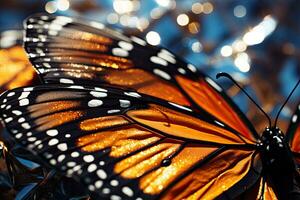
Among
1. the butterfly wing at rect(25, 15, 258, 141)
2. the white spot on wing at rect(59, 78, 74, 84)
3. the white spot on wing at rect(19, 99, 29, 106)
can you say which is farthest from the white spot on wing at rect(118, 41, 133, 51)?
the white spot on wing at rect(19, 99, 29, 106)

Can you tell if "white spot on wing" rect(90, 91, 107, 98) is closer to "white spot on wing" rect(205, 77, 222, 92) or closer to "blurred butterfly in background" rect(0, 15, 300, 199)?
"blurred butterfly in background" rect(0, 15, 300, 199)

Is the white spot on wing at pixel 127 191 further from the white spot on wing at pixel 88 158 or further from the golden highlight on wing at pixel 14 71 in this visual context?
the golden highlight on wing at pixel 14 71

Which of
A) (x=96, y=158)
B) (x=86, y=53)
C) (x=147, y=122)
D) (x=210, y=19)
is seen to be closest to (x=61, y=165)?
(x=96, y=158)

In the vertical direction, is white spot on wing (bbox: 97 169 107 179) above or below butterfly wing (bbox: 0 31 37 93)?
below

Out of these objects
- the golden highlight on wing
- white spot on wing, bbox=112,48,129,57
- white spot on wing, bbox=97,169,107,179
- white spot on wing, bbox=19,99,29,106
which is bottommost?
white spot on wing, bbox=97,169,107,179

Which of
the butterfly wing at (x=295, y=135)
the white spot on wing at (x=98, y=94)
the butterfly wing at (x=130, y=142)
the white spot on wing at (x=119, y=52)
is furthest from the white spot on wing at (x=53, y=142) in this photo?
the butterfly wing at (x=295, y=135)

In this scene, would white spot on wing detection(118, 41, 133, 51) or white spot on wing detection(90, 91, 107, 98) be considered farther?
white spot on wing detection(118, 41, 133, 51)

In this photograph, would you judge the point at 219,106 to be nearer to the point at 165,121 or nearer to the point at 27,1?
the point at 165,121

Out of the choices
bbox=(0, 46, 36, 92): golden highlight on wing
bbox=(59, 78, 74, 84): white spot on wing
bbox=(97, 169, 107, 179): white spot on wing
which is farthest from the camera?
bbox=(0, 46, 36, 92): golden highlight on wing
